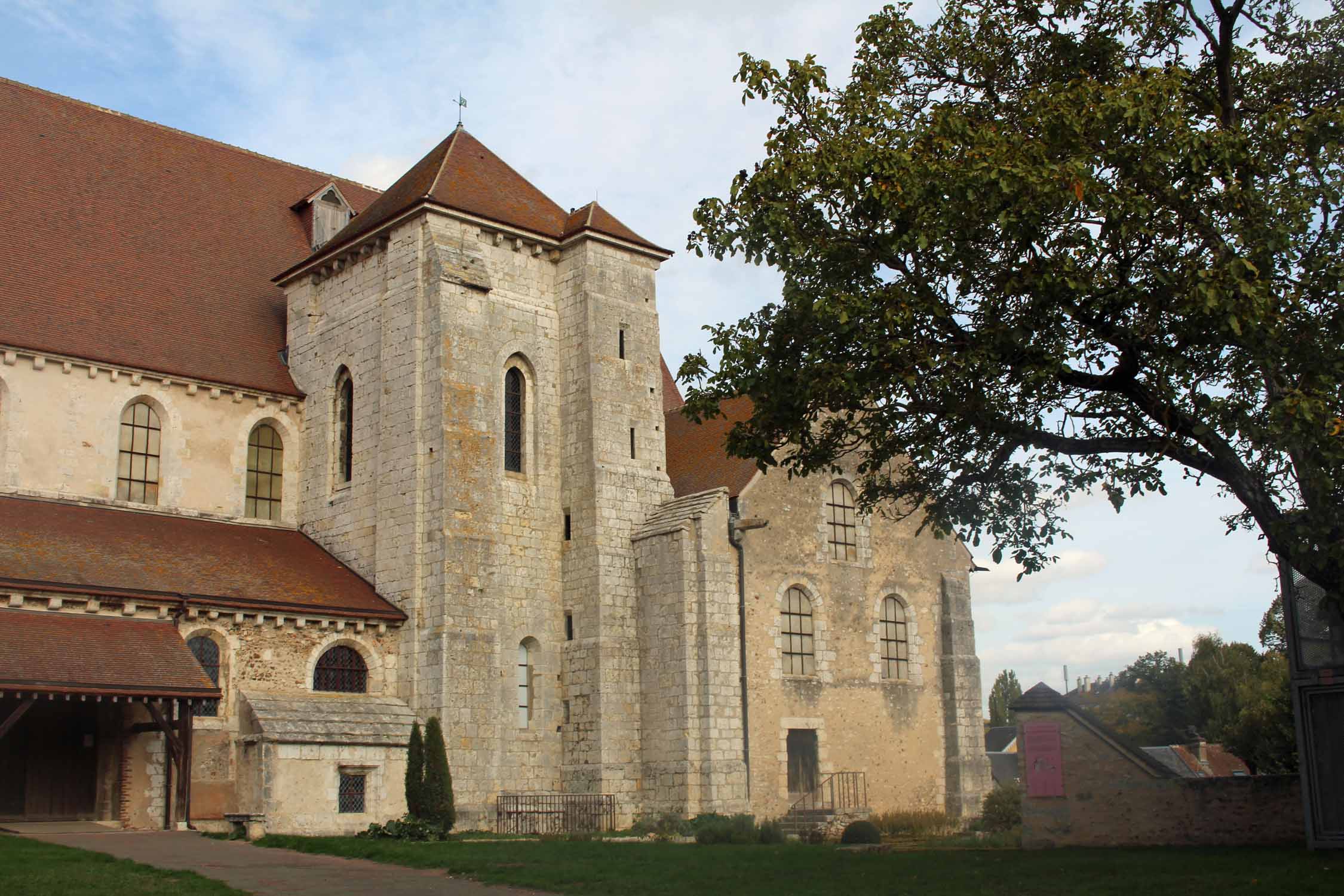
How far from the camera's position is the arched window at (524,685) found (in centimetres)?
2503

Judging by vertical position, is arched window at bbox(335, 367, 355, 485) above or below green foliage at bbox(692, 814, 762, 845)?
above

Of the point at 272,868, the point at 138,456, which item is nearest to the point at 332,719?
the point at 272,868

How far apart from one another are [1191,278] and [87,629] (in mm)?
16362

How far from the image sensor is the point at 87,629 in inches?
817

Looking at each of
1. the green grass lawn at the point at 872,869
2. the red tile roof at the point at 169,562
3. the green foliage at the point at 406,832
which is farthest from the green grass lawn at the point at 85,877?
the red tile roof at the point at 169,562

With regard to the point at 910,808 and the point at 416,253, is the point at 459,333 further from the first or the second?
the point at 910,808

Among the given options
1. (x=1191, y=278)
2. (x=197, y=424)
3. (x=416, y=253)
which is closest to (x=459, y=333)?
(x=416, y=253)

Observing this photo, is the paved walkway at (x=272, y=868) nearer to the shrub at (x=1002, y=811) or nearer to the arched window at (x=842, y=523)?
the shrub at (x=1002, y=811)

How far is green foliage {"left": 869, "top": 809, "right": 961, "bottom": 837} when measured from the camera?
25.6 m

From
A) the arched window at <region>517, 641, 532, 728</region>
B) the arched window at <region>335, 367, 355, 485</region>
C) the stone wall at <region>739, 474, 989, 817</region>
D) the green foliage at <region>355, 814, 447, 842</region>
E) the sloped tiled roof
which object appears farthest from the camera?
the arched window at <region>335, 367, 355, 485</region>

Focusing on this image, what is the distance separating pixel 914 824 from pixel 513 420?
1081 centimetres

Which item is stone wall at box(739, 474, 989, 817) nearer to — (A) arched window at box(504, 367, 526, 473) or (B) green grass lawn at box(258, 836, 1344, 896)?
(A) arched window at box(504, 367, 526, 473)

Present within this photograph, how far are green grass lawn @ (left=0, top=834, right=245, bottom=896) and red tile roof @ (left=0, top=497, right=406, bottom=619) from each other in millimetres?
5700

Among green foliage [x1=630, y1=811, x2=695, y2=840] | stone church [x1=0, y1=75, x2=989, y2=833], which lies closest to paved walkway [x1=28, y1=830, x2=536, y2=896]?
stone church [x1=0, y1=75, x2=989, y2=833]
